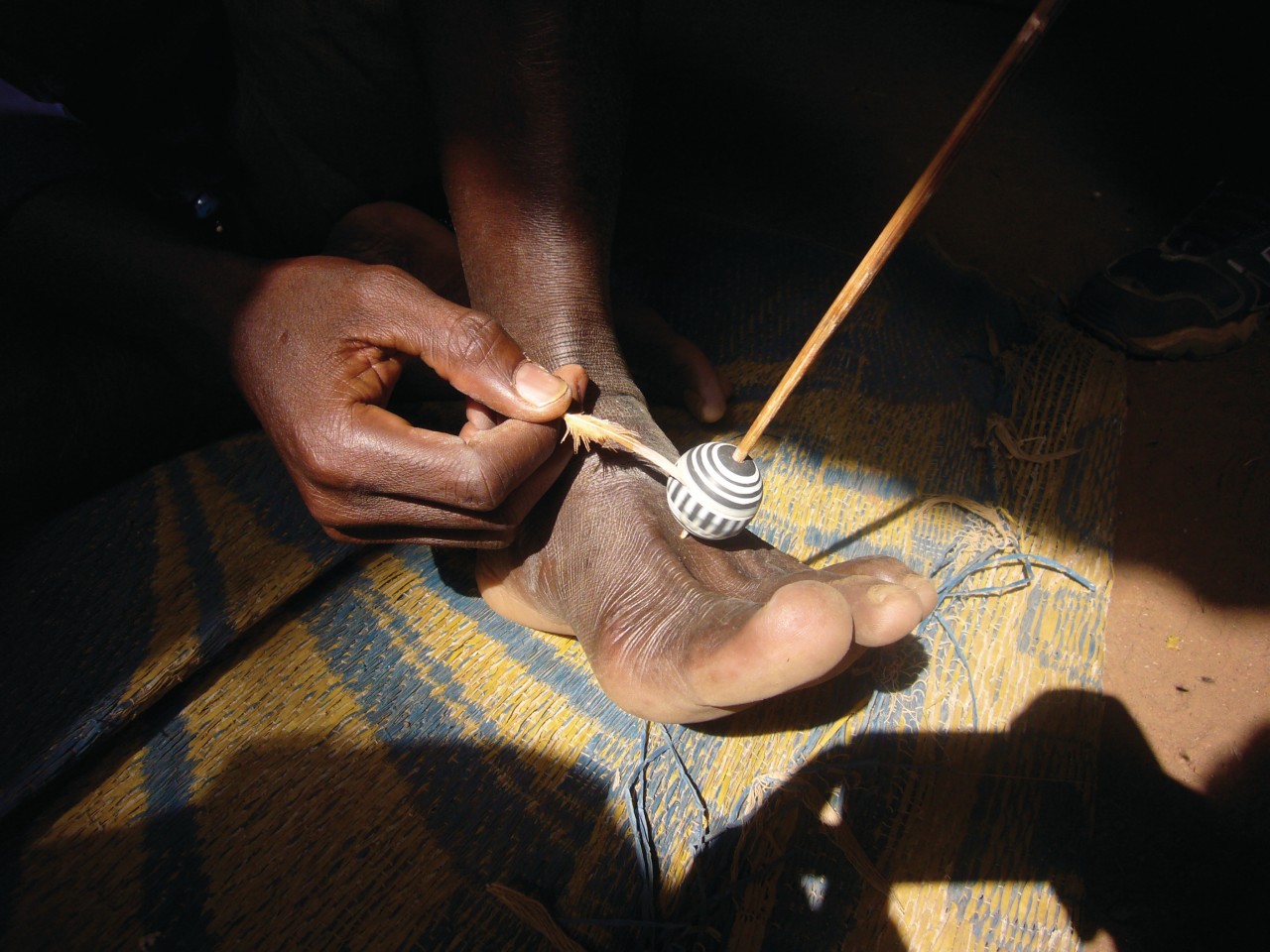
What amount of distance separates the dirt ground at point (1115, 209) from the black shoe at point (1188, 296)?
6 cm

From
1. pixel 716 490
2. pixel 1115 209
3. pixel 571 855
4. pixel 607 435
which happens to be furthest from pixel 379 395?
pixel 1115 209

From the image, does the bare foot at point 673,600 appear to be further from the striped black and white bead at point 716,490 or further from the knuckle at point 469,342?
the knuckle at point 469,342

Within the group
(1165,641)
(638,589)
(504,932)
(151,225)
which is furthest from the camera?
(1165,641)

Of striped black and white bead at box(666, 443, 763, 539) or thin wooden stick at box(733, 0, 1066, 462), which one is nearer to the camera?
Answer: thin wooden stick at box(733, 0, 1066, 462)

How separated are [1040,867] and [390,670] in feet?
2.93

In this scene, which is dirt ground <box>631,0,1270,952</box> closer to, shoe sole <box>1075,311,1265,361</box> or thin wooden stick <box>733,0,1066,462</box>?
shoe sole <box>1075,311,1265,361</box>

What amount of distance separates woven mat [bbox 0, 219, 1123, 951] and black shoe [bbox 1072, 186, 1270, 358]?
24.0 inches

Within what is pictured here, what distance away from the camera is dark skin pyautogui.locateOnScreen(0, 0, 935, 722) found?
772 millimetres

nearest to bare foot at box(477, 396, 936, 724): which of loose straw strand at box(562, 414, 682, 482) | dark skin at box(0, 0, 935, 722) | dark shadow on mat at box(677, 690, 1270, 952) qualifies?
dark skin at box(0, 0, 935, 722)

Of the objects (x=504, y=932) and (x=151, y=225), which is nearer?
(x=504, y=932)

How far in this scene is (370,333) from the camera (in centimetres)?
80

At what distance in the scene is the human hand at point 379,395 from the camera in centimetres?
78

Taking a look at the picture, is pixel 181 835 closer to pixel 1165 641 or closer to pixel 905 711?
pixel 905 711

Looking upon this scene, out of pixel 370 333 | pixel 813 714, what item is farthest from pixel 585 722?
pixel 370 333
